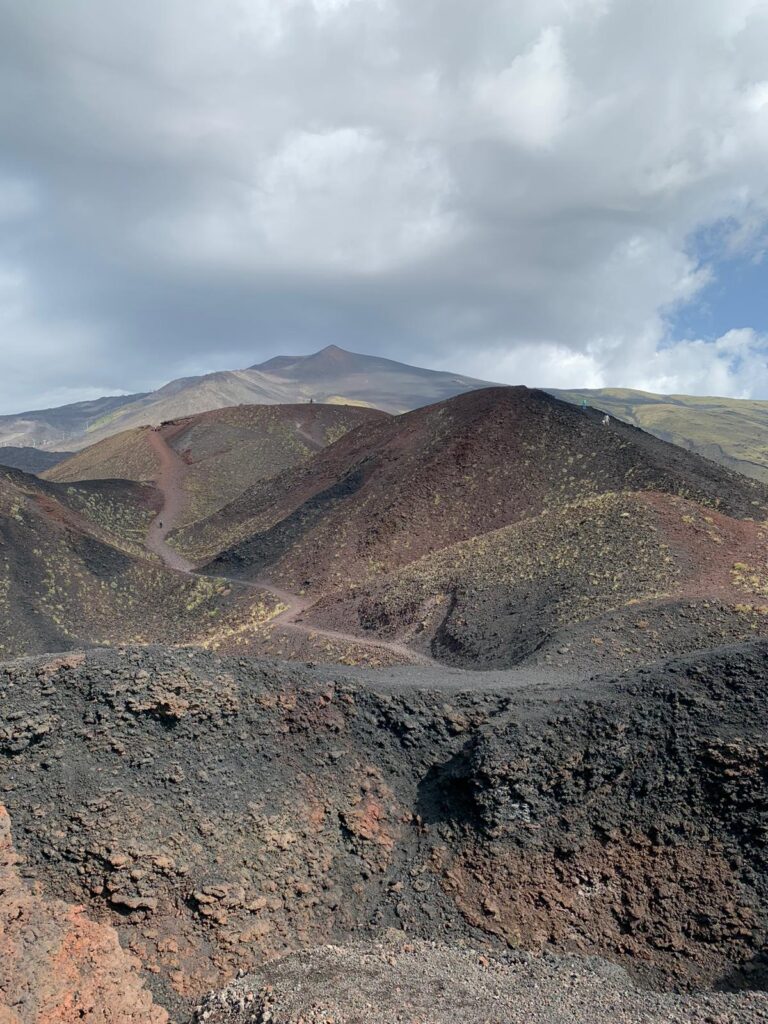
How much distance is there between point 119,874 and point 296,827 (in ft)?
9.71

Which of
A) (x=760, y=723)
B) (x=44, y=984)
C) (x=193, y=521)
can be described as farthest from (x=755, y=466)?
(x=44, y=984)

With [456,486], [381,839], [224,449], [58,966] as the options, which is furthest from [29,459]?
[58,966]

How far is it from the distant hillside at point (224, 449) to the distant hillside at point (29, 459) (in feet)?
105

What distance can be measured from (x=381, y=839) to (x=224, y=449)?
193ft

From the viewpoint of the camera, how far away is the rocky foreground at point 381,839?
386 inches

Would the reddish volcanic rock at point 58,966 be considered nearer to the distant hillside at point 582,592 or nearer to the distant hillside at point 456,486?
the distant hillside at point 582,592

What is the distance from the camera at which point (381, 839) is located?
12125 mm

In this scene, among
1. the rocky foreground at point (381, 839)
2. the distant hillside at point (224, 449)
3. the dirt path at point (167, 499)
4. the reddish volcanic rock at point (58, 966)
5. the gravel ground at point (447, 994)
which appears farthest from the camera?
the distant hillside at point (224, 449)

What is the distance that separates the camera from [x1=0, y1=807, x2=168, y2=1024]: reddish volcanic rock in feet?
29.5

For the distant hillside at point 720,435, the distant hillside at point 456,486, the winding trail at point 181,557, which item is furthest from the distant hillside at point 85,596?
the distant hillside at point 720,435

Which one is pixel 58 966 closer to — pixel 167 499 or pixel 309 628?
pixel 309 628

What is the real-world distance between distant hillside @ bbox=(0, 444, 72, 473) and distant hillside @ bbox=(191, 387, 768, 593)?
2932 inches

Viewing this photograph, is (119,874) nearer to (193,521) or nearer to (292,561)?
(292,561)

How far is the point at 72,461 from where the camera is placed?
80875 millimetres
